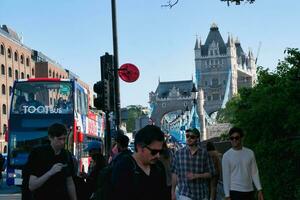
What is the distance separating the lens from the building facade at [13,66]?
74.6 metres

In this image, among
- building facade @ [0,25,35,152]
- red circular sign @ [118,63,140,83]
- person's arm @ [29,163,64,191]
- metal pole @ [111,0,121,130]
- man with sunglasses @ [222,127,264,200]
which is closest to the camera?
person's arm @ [29,163,64,191]

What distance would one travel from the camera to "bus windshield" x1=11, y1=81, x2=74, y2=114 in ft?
73.1

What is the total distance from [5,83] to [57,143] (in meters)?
72.1

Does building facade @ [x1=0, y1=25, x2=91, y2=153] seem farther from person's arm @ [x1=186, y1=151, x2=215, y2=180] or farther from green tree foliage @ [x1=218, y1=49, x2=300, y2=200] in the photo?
person's arm @ [x1=186, y1=151, x2=215, y2=180]

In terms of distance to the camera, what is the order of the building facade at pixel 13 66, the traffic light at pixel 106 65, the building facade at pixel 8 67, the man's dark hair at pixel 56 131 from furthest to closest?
the building facade at pixel 13 66 → the building facade at pixel 8 67 → the traffic light at pixel 106 65 → the man's dark hair at pixel 56 131

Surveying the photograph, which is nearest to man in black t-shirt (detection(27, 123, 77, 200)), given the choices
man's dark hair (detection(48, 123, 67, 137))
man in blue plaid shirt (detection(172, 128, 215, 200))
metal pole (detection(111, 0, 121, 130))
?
man's dark hair (detection(48, 123, 67, 137))

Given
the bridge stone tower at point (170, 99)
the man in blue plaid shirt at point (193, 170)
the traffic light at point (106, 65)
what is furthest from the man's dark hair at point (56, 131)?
the bridge stone tower at point (170, 99)

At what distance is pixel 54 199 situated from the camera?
6113 millimetres

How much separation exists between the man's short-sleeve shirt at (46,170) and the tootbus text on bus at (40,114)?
15738mm

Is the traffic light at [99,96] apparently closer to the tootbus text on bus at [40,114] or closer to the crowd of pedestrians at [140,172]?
the crowd of pedestrians at [140,172]

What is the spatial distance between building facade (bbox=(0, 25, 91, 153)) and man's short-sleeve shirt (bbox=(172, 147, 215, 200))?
65257 mm

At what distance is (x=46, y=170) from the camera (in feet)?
20.0

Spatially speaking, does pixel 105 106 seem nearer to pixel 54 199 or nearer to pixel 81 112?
pixel 54 199

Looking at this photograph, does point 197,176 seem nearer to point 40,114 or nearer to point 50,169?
point 50,169
